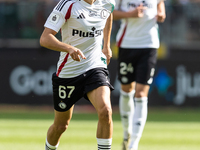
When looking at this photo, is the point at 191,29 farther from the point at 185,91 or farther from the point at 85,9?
the point at 85,9

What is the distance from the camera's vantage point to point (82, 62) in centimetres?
537

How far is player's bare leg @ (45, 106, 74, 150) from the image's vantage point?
18.2 feet

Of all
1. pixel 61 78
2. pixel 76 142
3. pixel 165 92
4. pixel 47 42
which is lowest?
pixel 165 92

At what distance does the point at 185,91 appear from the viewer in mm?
14438

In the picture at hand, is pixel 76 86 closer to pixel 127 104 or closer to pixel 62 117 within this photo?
pixel 62 117

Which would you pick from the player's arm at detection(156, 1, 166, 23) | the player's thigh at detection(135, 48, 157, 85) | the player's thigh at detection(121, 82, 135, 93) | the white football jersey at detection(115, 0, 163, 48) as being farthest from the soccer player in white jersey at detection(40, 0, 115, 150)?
the player's thigh at detection(121, 82, 135, 93)

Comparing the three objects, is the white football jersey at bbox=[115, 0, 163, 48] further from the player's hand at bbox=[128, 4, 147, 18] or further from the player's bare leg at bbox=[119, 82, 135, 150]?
the player's bare leg at bbox=[119, 82, 135, 150]

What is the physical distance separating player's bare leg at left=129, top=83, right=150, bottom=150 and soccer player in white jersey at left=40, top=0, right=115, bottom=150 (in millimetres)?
1304

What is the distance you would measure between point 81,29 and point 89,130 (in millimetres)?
4909

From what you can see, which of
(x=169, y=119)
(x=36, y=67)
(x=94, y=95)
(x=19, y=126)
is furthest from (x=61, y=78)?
(x=36, y=67)

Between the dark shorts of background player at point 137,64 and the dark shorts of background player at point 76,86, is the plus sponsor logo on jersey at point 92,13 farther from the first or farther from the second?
the dark shorts of background player at point 137,64

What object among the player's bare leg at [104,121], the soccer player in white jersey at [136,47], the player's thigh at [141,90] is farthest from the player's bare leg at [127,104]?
the player's bare leg at [104,121]

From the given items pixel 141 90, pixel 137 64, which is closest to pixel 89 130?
pixel 137 64

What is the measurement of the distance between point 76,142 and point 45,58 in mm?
7275
